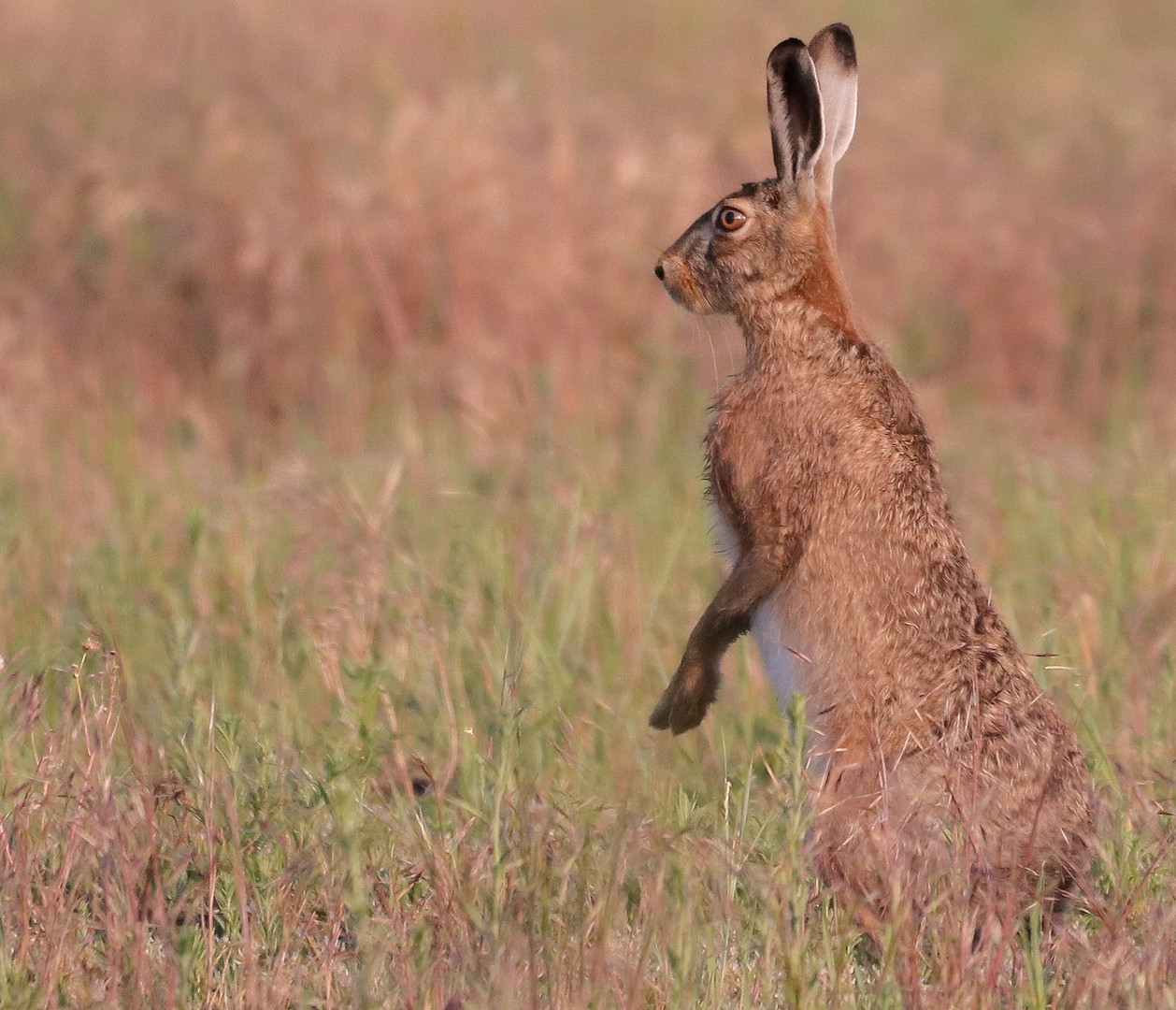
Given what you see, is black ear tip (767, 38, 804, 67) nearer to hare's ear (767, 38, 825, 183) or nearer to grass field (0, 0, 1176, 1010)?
hare's ear (767, 38, 825, 183)

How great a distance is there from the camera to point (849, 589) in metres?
3.46

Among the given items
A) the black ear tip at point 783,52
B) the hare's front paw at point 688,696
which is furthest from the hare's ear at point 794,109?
the hare's front paw at point 688,696

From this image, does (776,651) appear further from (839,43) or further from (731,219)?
(839,43)

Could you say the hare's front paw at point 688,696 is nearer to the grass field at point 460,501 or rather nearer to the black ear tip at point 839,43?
the grass field at point 460,501

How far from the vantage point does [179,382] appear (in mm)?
7840

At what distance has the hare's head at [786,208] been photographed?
12.8 feet

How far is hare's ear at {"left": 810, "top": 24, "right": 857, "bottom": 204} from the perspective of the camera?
3.92m

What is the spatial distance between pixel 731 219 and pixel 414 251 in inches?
160

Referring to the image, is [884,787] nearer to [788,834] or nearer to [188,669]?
[788,834]

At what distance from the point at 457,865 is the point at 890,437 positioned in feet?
4.33

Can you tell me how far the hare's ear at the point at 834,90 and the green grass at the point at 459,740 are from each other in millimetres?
1289

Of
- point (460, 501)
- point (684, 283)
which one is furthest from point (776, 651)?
point (460, 501)

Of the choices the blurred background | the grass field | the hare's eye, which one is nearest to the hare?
the hare's eye

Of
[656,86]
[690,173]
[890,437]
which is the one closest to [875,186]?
[690,173]
